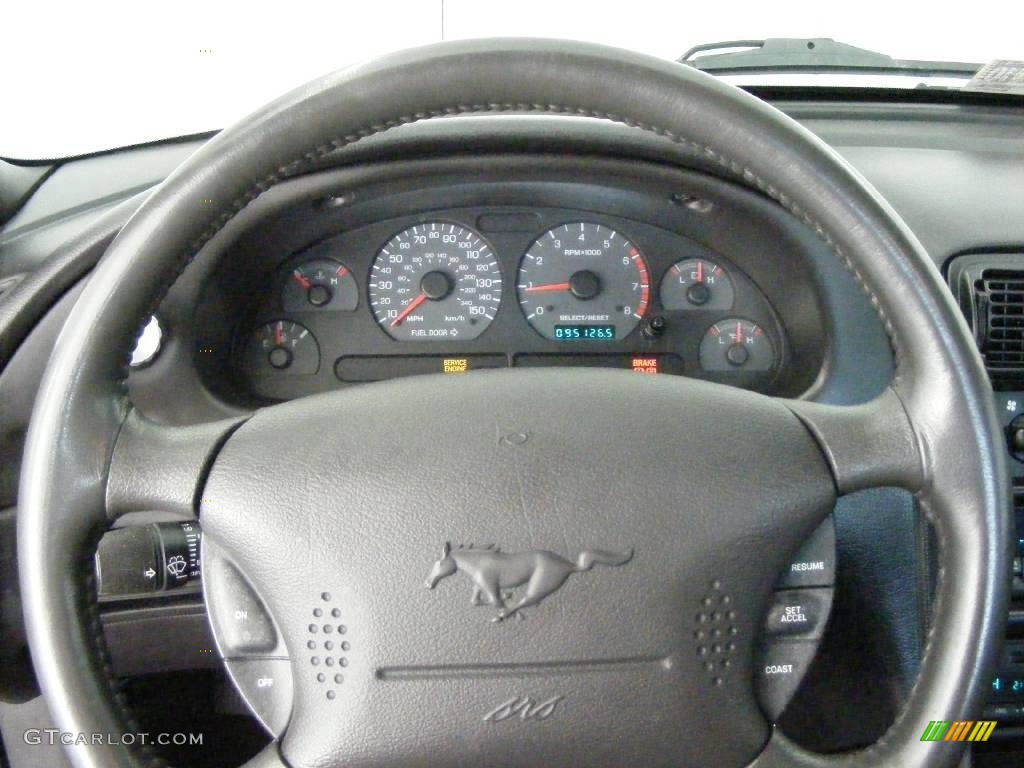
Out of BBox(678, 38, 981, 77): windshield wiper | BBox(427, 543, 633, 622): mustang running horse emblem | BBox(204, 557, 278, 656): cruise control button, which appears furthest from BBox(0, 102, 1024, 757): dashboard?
BBox(427, 543, 633, 622): mustang running horse emblem

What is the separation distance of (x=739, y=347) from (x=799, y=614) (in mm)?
716

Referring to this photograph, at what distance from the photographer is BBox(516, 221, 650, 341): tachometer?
1.71m

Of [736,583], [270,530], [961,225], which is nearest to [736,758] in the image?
[736,583]

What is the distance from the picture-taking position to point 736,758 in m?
0.98

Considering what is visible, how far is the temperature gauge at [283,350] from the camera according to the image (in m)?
1.70

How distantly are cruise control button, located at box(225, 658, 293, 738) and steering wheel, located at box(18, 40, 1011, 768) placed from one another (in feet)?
0.06

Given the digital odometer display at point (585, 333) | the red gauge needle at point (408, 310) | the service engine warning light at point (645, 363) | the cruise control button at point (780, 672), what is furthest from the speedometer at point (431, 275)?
the cruise control button at point (780, 672)

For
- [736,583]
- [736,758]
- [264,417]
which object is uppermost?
[264,417]

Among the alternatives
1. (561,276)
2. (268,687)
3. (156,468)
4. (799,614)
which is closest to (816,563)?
(799,614)

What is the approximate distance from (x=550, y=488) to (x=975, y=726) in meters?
0.44

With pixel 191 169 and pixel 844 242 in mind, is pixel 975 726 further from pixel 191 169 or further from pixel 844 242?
pixel 191 169

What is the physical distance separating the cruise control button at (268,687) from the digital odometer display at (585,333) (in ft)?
2.75
